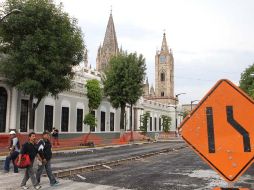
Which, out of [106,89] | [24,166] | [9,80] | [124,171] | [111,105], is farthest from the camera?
[111,105]

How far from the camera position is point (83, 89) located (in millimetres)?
40875

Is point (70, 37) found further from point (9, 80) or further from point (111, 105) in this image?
point (111, 105)

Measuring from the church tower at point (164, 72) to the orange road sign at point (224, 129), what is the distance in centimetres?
10908

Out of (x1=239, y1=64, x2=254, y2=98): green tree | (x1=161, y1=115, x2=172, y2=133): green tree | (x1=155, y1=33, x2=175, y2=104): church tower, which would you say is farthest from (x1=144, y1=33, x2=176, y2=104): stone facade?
(x1=239, y1=64, x2=254, y2=98): green tree

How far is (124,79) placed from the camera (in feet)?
144

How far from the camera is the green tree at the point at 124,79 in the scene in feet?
144

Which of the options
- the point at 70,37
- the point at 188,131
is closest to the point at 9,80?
the point at 70,37

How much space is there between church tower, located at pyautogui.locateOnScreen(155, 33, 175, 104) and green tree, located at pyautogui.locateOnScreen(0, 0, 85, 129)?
287ft

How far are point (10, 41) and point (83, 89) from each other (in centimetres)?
1476

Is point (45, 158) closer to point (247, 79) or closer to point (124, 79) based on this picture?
point (124, 79)

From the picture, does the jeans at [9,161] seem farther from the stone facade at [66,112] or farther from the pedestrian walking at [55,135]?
the pedestrian walking at [55,135]

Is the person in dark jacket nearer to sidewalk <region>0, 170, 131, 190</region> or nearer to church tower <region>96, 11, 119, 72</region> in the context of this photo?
sidewalk <region>0, 170, 131, 190</region>

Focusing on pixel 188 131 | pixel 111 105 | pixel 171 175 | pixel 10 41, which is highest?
pixel 10 41

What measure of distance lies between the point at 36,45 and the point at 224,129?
2348cm
